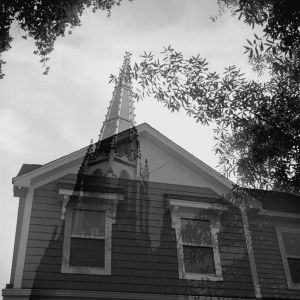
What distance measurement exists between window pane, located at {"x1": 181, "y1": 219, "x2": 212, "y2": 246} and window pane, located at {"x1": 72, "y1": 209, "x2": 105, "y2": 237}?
1.67 m

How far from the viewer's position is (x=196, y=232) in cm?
720

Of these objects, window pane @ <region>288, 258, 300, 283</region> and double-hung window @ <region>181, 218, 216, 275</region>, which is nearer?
double-hung window @ <region>181, 218, 216, 275</region>

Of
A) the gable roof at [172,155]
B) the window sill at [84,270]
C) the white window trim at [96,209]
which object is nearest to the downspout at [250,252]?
the gable roof at [172,155]

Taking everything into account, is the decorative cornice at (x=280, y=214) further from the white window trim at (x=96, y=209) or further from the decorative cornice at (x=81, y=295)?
the white window trim at (x=96, y=209)

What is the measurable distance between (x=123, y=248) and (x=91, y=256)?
61cm

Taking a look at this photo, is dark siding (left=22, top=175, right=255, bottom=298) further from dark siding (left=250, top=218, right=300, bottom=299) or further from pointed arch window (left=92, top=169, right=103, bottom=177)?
dark siding (left=250, top=218, right=300, bottom=299)

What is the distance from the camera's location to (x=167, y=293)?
21.1 feet

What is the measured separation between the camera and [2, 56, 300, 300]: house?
6.25 metres

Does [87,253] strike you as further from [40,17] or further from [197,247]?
[40,17]

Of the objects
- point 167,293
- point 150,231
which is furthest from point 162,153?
point 167,293

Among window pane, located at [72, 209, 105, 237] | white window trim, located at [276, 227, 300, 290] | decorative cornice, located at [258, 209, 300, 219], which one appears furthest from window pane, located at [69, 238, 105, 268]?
Answer: white window trim, located at [276, 227, 300, 290]

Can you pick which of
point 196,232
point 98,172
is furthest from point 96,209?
point 196,232

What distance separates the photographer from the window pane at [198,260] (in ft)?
22.3

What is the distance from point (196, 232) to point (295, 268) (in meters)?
2.47
